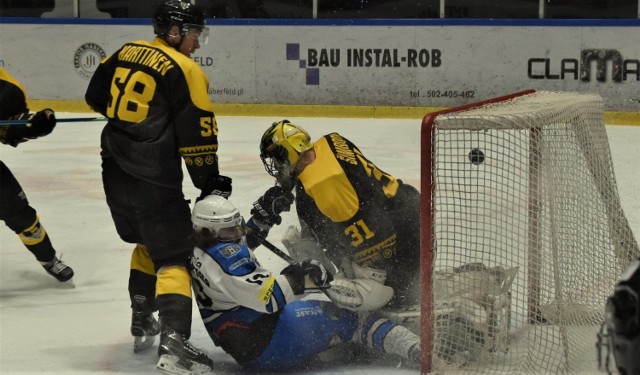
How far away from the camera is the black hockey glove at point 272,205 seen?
398 centimetres

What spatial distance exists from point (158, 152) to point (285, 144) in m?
0.42

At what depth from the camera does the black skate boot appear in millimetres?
4930

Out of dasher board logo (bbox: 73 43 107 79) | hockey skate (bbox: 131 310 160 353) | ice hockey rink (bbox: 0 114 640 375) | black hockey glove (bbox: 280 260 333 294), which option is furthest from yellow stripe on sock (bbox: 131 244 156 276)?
dasher board logo (bbox: 73 43 107 79)

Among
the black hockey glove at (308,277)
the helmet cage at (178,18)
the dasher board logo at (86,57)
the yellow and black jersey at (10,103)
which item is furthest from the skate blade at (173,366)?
the dasher board logo at (86,57)

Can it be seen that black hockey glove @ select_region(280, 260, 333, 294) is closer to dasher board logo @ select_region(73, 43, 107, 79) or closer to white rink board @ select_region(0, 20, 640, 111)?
white rink board @ select_region(0, 20, 640, 111)

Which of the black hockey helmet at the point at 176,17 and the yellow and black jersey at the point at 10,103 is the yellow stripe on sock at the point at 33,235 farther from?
the black hockey helmet at the point at 176,17

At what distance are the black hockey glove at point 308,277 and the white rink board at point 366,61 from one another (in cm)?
663

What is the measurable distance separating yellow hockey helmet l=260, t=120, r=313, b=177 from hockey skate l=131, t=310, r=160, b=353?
0.69 meters

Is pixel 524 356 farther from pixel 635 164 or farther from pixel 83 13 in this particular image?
pixel 83 13

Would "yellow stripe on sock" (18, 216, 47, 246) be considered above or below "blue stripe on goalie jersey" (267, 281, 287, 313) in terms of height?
below

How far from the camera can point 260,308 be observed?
337 cm

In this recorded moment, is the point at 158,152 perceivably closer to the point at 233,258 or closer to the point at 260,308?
the point at 233,258

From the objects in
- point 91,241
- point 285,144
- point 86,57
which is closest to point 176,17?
point 285,144

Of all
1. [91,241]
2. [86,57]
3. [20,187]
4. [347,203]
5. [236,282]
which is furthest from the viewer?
[86,57]
